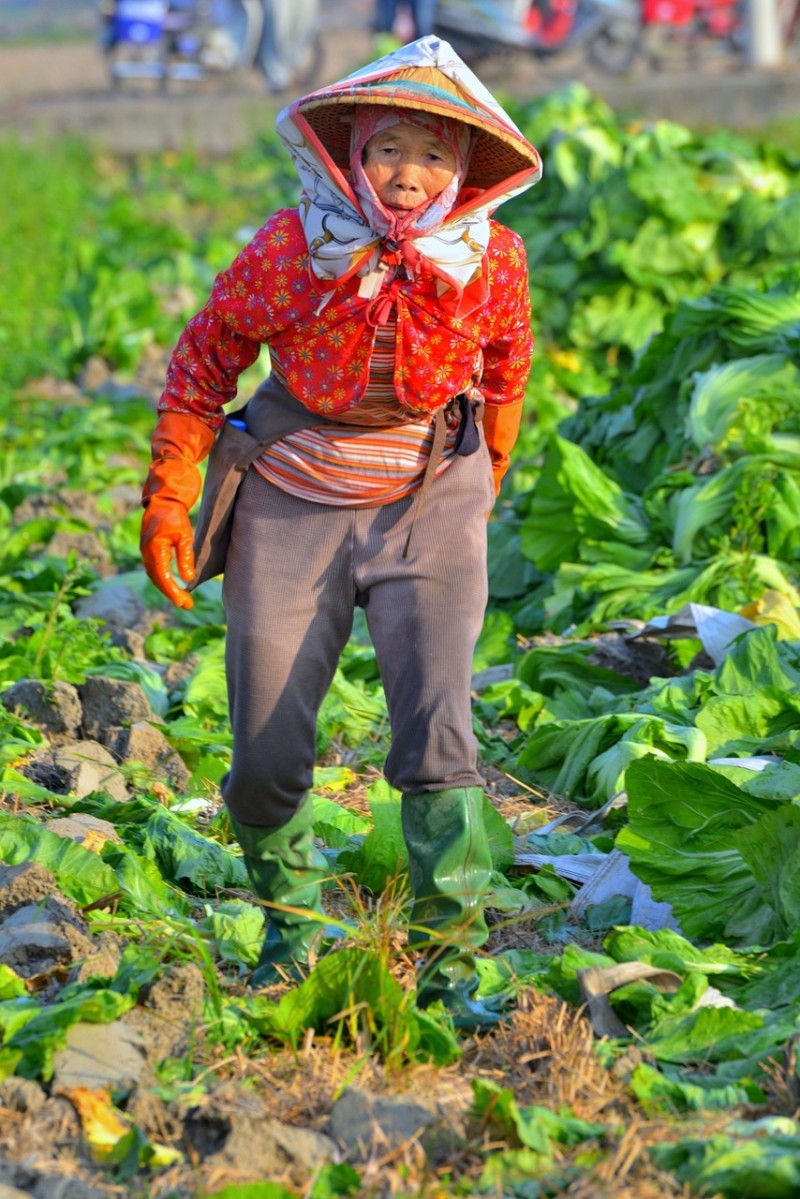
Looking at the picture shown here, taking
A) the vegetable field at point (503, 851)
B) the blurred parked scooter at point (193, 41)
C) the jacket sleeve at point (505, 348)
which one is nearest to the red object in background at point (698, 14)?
the blurred parked scooter at point (193, 41)

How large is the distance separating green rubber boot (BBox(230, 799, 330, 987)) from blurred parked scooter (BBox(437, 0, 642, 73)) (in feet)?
57.7

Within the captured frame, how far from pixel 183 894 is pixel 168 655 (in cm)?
167

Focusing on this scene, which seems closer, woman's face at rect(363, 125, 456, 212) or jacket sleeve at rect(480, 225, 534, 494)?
Result: woman's face at rect(363, 125, 456, 212)

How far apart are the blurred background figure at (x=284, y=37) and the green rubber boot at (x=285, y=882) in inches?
664

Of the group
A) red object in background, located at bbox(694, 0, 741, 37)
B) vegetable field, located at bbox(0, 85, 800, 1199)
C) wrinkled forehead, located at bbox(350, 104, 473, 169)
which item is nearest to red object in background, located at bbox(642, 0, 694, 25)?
red object in background, located at bbox(694, 0, 741, 37)

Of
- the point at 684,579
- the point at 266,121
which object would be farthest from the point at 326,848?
the point at 266,121

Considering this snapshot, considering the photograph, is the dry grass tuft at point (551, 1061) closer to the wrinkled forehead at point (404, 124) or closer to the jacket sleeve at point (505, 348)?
the jacket sleeve at point (505, 348)

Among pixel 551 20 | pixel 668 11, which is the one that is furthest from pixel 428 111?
pixel 551 20

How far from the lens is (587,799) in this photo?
3.88 meters

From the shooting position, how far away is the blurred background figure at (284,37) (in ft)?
62.0

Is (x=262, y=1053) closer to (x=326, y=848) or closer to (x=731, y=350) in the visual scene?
(x=326, y=848)

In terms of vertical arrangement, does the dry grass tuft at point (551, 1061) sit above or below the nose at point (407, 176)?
below

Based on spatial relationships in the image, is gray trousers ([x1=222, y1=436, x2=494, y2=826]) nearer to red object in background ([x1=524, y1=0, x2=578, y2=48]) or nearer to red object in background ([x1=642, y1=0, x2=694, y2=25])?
red object in background ([x1=642, y1=0, x2=694, y2=25])

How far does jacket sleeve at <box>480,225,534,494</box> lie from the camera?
287 cm
